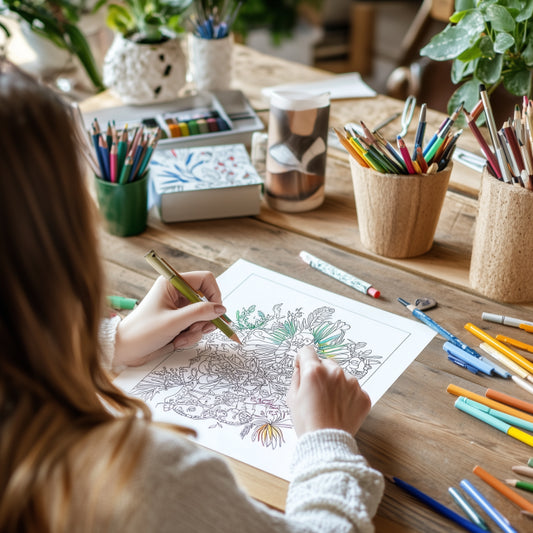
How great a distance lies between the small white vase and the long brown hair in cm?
86

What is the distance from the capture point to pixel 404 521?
26.4 inches

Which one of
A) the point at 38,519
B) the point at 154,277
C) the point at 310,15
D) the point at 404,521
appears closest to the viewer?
the point at 38,519

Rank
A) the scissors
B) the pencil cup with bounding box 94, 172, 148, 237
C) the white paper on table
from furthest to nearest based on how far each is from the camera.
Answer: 1. the white paper on table
2. the scissors
3. the pencil cup with bounding box 94, 172, 148, 237

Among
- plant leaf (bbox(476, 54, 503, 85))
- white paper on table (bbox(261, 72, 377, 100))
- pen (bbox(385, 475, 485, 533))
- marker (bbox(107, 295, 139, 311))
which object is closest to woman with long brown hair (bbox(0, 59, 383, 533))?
pen (bbox(385, 475, 485, 533))

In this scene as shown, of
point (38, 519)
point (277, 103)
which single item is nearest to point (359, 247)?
point (277, 103)

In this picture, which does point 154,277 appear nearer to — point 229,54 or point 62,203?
point 62,203

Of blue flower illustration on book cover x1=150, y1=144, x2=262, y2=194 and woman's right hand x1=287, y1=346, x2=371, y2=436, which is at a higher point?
blue flower illustration on book cover x1=150, y1=144, x2=262, y2=194

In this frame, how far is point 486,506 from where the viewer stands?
67cm

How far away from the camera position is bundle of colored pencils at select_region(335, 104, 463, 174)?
0.97 meters

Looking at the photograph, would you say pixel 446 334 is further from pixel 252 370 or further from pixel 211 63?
pixel 211 63

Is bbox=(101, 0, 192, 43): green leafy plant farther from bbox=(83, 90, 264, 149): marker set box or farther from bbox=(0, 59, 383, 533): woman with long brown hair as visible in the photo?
bbox=(0, 59, 383, 533): woman with long brown hair

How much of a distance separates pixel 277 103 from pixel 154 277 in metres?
0.35

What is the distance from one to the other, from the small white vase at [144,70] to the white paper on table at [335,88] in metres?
0.23

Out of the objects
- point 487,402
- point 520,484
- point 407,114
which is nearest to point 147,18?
point 407,114
